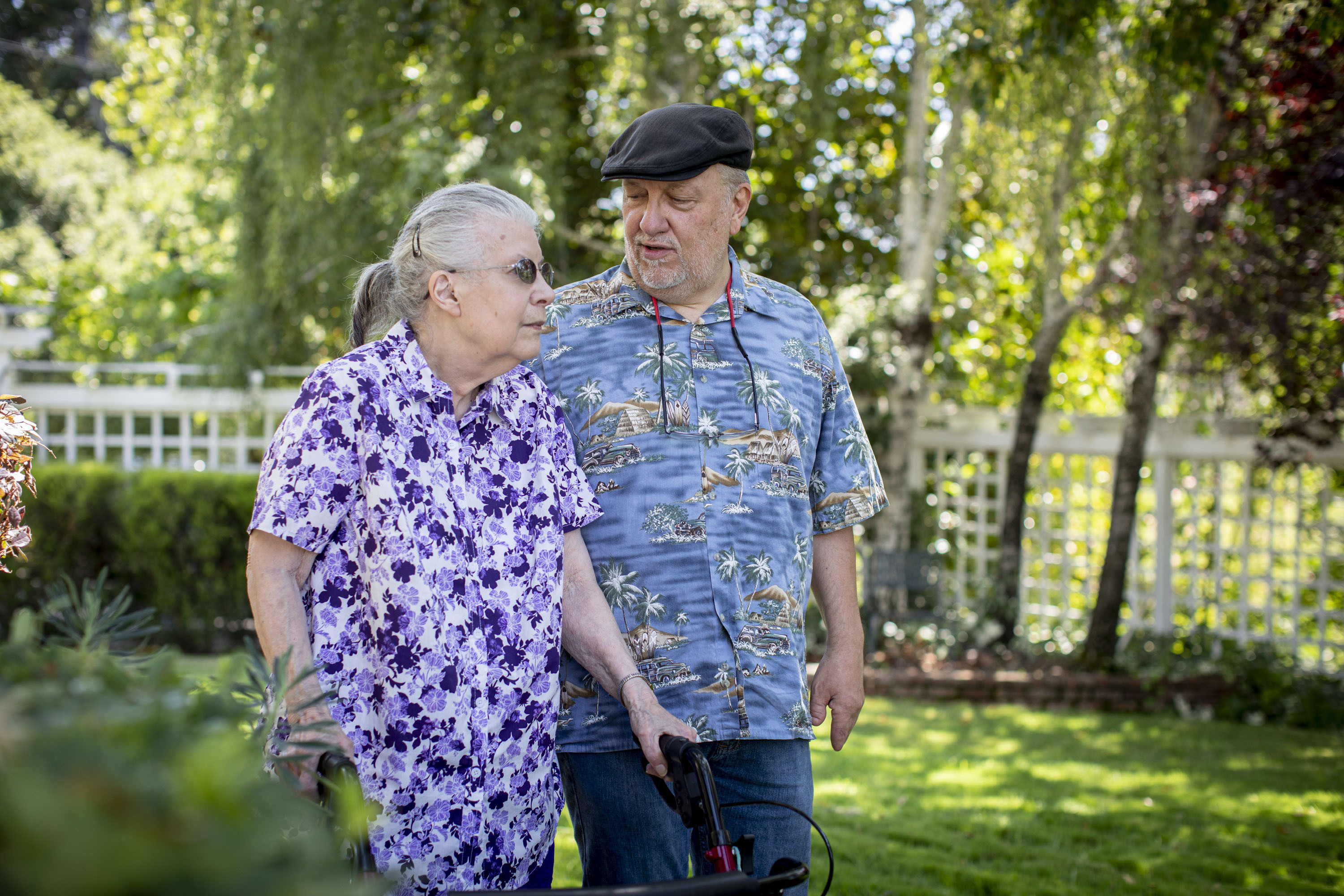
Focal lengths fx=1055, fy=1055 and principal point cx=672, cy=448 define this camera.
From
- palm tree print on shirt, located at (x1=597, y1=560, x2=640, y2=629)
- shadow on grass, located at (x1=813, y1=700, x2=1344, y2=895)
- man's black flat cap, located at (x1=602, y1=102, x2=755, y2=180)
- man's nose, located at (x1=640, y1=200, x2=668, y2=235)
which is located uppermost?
man's black flat cap, located at (x1=602, y1=102, x2=755, y2=180)

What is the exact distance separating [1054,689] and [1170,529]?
67.7 inches

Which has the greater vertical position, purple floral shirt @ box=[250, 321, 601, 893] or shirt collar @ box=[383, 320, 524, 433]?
shirt collar @ box=[383, 320, 524, 433]

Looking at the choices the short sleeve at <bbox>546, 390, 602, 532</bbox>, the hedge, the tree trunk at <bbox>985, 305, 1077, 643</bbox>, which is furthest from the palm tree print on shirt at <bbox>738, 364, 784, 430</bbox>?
the hedge

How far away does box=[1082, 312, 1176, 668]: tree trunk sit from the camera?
6.95m

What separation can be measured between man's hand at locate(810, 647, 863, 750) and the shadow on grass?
146 cm

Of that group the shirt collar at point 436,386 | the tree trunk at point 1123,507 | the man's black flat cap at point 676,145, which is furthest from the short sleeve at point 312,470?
the tree trunk at point 1123,507

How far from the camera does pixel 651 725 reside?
1882 mm

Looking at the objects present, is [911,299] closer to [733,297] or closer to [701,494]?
[733,297]

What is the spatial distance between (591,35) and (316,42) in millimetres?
1950

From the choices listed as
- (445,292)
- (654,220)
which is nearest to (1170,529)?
(654,220)

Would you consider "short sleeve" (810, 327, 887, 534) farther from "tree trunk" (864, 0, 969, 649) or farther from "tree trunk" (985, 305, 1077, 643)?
"tree trunk" (985, 305, 1077, 643)

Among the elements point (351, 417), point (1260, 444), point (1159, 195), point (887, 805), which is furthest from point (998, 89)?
point (351, 417)

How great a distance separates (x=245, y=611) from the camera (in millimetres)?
7699

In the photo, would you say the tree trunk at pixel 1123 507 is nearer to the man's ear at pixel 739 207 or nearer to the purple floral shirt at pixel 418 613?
the man's ear at pixel 739 207
